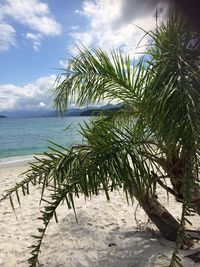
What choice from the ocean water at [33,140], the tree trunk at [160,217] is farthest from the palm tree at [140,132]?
the tree trunk at [160,217]

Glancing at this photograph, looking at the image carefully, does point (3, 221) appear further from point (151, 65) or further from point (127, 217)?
point (151, 65)

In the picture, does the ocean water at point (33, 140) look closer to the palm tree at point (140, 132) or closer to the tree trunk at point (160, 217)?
the palm tree at point (140, 132)

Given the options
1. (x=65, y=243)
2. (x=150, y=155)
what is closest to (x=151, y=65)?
(x=150, y=155)

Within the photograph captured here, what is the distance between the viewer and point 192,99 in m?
1.91

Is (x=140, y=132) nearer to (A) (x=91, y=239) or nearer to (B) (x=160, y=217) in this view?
(B) (x=160, y=217)

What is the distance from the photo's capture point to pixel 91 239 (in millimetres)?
4051

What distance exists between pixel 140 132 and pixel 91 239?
2.04 meters

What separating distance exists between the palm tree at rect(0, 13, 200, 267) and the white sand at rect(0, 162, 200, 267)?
3.03 ft

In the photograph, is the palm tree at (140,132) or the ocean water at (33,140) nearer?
the palm tree at (140,132)

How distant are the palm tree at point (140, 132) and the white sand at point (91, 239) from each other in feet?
3.03

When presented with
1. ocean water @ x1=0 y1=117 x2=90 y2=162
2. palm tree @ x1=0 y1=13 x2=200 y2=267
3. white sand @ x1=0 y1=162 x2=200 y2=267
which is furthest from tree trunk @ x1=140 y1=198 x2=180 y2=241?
ocean water @ x1=0 y1=117 x2=90 y2=162

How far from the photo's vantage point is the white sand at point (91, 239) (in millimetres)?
3412

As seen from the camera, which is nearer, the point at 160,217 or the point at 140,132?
the point at 140,132

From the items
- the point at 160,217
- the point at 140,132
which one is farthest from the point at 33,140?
the point at 140,132
